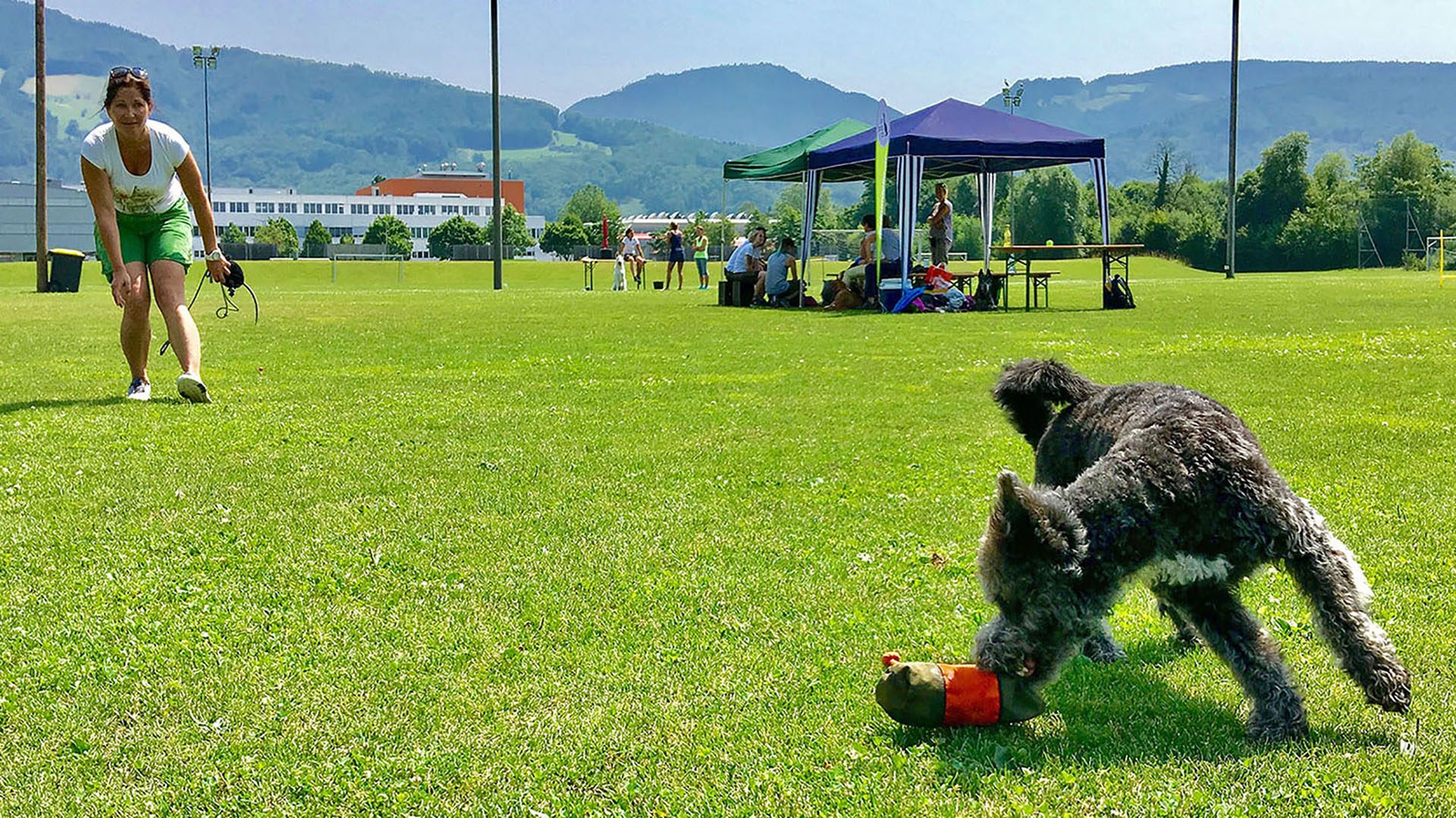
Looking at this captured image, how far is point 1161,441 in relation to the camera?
3725mm

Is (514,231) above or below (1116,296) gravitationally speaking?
above

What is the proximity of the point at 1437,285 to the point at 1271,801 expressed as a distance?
41225mm

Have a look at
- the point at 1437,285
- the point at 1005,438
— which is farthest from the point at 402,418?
the point at 1437,285

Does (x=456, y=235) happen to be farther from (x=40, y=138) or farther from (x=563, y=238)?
(x=40, y=138)

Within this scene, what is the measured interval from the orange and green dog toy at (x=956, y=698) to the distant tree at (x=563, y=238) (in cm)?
13787

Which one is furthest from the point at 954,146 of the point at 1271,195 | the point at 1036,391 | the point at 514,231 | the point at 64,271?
the point at 514,231

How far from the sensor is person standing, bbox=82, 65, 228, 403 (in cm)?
1011

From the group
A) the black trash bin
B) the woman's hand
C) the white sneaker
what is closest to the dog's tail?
the white sneaker

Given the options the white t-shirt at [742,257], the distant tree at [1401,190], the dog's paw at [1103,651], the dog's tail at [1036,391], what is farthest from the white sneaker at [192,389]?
the distant tree at [1401,190]

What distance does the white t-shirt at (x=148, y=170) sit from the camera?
10.1m

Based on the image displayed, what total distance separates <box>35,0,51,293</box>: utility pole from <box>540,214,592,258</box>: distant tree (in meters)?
100

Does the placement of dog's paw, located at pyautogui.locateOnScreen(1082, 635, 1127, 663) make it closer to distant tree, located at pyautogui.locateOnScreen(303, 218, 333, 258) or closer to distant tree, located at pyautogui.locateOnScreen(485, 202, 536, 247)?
distant tree, located at pyautogui.locateOnScreen(303, 218, 333, 258)

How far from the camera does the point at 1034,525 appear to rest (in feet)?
10.8

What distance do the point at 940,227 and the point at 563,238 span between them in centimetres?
12078
